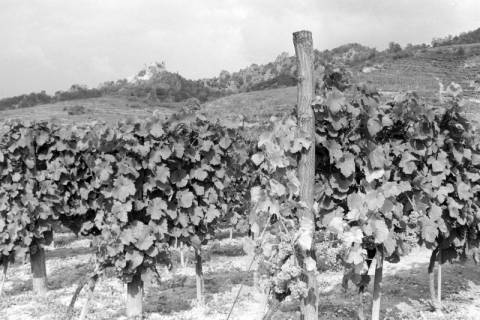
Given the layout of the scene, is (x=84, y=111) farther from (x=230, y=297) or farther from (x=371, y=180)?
(x=371, y=180)

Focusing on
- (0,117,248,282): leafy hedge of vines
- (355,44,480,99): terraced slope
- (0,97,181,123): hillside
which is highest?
(355,44,480,99): terraced slope

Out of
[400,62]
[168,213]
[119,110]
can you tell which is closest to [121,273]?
[168,213]

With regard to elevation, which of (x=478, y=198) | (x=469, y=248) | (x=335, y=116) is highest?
(x=335, y=116)

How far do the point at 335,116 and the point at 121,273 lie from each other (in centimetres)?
381

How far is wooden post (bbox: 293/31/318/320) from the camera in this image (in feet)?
12.9

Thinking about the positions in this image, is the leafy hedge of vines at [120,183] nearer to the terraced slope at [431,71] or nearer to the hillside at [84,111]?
the terraced slope at [431,71]

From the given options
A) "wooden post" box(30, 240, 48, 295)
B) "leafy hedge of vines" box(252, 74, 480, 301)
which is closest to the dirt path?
"wooden post" box(30, 240, 48, 295)

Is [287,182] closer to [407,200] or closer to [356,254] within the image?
[356,254]

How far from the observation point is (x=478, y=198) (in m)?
7.27

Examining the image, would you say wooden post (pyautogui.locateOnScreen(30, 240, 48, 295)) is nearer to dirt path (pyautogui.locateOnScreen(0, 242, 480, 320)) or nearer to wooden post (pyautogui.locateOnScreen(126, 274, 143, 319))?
dirt path (pyautogui.locateOnScreen(0, 242, 480, 320))

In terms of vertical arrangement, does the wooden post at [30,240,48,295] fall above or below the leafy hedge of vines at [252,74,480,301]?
below

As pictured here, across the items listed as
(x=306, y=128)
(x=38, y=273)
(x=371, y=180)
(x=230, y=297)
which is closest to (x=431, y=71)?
(x=230, y=297)

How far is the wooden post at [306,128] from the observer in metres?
3.93

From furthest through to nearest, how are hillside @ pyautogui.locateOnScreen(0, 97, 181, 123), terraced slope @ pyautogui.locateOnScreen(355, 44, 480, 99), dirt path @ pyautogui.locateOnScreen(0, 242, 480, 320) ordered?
1. hillside @ pyautogui.locateOnScreen(0, 97, 181, 123)
2. terraced slope @ pyautogui.locateOnScreen(355, 44, 480, 99)
3. dirt path @ pyautogui.locateOnScreen(0, 242, 480, 320)
